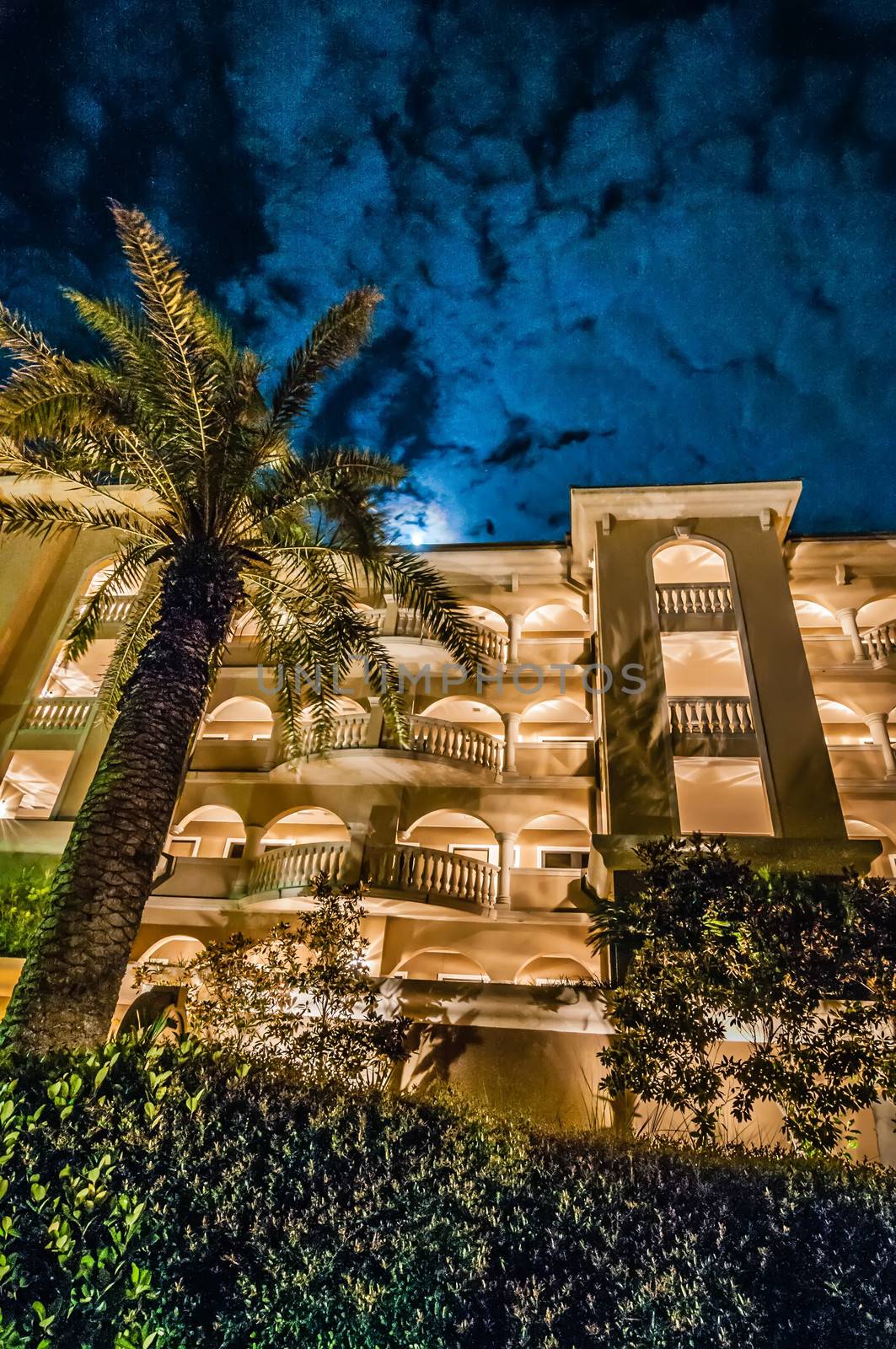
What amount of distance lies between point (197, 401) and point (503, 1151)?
1002 centimetres

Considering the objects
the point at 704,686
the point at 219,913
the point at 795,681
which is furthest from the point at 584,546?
the point at 219,913

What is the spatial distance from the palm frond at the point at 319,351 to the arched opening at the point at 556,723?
10802 mm

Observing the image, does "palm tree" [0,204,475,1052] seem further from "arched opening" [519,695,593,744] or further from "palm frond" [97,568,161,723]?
"arched opening" [519,695,593,744]

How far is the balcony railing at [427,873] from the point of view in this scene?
14867mm

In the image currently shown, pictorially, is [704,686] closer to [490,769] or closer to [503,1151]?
[490,769]

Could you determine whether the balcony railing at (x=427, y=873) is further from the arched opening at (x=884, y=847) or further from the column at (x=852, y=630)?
the column at (x=852, y=630)

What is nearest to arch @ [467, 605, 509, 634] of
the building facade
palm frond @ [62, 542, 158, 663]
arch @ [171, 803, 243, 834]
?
the building facade

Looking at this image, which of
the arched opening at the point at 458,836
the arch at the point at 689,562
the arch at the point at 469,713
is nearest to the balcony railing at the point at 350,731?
the arch at the point at 469,713

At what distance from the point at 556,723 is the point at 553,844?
3.30 meters

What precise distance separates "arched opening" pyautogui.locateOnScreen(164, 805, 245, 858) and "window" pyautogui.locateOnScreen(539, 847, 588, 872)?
308 inches

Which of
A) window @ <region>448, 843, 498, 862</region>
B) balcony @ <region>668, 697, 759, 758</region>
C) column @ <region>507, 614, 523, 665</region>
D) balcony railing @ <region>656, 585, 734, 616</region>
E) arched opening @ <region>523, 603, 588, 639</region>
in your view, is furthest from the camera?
arched opening @ <region>523, 603, 588, 639</region>

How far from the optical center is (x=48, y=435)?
35.9ft

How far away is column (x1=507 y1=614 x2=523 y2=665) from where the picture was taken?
773 inches

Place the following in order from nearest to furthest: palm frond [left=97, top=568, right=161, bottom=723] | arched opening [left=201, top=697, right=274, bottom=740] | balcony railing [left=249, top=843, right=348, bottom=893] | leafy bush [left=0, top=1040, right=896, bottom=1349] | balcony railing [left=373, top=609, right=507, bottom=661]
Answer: leafy bush [left=0, top=1040, right=896, bottom=1349]
palm frond [left=97, top=568, right=161, bottom=723]
balcony railing [left=249, top=843, right=348, bottom=893]
balcony railing [left=373, top=609, right=507, bottom=661]
arched opening [left=201, top=697, right=274, bottom=740]
